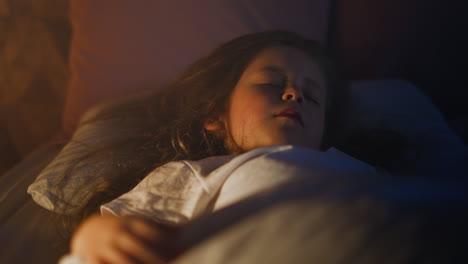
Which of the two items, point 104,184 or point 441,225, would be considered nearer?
point 441,225

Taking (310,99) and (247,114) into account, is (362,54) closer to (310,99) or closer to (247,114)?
(310,99)

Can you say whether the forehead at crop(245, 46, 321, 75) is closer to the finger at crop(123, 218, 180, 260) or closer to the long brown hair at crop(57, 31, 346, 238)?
the long brown hair at crop(57, 31, 346, 238)

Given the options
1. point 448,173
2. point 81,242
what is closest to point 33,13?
point 81,242

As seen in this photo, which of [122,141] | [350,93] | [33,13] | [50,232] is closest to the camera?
[50,232]

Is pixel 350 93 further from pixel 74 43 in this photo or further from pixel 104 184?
pixel 74 43

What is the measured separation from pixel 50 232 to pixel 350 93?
35.7 inches

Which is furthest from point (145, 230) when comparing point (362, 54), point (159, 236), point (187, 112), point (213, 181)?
point (362, 54)

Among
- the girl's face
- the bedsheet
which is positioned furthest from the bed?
the girl's face

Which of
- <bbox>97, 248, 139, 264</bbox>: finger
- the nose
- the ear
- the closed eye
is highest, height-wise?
the nose

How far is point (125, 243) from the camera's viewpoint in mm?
442

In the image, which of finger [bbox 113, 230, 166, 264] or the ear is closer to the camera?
finger [bbox 113, 230, 166, 264]

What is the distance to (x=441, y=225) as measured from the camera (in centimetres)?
38

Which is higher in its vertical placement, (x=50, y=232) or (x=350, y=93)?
(x=350, y=93)

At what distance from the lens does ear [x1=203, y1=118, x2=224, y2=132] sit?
0.81 metres
